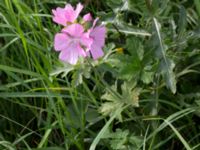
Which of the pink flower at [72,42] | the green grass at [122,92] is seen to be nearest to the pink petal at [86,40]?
the pink flower at [72,42]

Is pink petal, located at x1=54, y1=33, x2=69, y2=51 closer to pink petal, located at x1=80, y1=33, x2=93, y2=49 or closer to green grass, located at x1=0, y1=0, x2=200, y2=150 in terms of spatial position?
pink petal, located at x1=80, y1=33, x2=93, y2=49

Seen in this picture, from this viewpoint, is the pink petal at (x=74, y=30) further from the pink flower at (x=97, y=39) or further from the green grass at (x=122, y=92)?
the green grass at (x=122, y=92)

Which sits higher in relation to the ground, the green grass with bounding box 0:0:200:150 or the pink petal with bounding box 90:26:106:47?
the pink petal with bounding box 90:26:106:47

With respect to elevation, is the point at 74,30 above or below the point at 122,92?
above

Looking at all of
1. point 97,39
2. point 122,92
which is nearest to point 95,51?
point 97,39

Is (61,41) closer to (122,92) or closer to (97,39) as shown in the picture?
(97,39)

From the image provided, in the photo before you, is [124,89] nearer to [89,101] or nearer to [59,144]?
[89,101]

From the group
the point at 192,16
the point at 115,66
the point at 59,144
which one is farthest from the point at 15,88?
the point at 192,16

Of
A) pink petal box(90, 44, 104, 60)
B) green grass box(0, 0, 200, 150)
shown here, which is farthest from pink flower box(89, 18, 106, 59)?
green grass box(0, 0, 200, 150)
